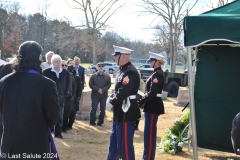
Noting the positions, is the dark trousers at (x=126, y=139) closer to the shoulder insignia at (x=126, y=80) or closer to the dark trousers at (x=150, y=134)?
the shoulder insignia at (x=126, y=80)

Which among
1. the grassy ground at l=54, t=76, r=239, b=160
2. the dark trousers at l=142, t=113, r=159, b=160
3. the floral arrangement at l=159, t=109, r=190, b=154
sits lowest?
the grassy ground at l=54, t=76, r=239, b=160

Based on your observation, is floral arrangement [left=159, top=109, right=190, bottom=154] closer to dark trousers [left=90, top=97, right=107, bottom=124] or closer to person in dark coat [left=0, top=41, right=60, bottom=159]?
dark trousers [left=90, top=97, right=107, bottom=124]

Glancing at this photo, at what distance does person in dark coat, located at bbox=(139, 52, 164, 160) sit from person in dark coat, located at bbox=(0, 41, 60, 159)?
2579mm

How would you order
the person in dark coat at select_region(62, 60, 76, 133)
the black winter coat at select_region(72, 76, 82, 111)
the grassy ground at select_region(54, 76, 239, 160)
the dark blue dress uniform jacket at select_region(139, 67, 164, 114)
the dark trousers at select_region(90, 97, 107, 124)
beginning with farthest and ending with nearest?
the dark trousers at select_region(90, 97, 107, 124)
the black winter coat at select_region(72, 76, 82, 111)
the person in dark coat at select_region(62, 60, 76, 133)
the grassy ground at select_region(54, 76, 239, 160)
the dark blue dress uniform jacket at select_region(139, 67, 164, 114)

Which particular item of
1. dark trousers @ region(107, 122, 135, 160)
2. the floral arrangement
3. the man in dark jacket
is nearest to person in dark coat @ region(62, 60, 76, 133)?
the man in dark jacket

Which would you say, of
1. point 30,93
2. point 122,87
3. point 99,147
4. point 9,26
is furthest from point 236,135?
point 9,26

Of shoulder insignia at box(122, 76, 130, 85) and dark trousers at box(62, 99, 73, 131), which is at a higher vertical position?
shoulder insignia at box(122, 76, 130, 85)

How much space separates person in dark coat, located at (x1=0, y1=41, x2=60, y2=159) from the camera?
336 centimetres

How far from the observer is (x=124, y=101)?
16.7 ft

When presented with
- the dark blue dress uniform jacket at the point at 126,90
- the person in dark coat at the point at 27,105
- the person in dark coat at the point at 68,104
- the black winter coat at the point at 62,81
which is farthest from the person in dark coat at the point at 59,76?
the person in dark coat at the point at 27,105

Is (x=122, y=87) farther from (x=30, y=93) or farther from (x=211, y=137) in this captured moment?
(x=211, y=137)

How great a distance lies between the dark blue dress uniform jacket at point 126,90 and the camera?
5.00m

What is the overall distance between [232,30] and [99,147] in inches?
154

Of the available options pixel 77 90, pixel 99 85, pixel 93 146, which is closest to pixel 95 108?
pixel 99 85
